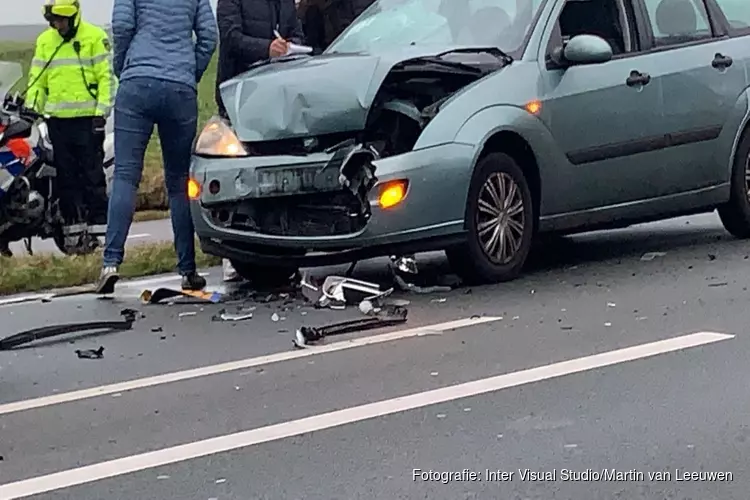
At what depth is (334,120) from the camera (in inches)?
332

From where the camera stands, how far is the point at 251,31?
10258 millimetres

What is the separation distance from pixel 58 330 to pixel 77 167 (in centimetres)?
419

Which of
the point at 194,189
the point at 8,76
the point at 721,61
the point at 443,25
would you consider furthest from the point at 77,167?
the point at 721,61

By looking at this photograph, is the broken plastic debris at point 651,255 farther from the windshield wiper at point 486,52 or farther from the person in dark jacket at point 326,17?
the person in dark jacket at point 326,17

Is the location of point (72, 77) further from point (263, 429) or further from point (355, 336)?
point (263, 429)

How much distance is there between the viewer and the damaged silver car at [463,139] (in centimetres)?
836

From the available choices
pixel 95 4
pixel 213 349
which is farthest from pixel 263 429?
pixel 95 4

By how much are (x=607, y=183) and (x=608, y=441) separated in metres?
3.92

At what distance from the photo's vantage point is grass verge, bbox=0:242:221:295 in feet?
31.0

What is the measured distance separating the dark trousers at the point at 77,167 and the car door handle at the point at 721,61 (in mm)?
4480

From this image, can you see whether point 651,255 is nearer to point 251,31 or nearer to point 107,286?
point 251,31

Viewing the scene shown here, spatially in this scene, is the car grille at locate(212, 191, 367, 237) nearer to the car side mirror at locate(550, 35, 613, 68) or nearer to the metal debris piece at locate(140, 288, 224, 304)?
the metal debris piece at locate(140, 288, 224, 304)

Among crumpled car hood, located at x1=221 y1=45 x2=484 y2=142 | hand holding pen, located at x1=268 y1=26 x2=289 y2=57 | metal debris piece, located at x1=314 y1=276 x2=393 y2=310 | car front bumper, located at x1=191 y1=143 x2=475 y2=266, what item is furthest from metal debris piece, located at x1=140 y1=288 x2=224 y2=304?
hand holding pen, located at x1=268 y1=26 x2=289 y2=57

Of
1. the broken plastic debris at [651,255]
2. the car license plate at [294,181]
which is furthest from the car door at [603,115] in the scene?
the car license plate at [294,181]
